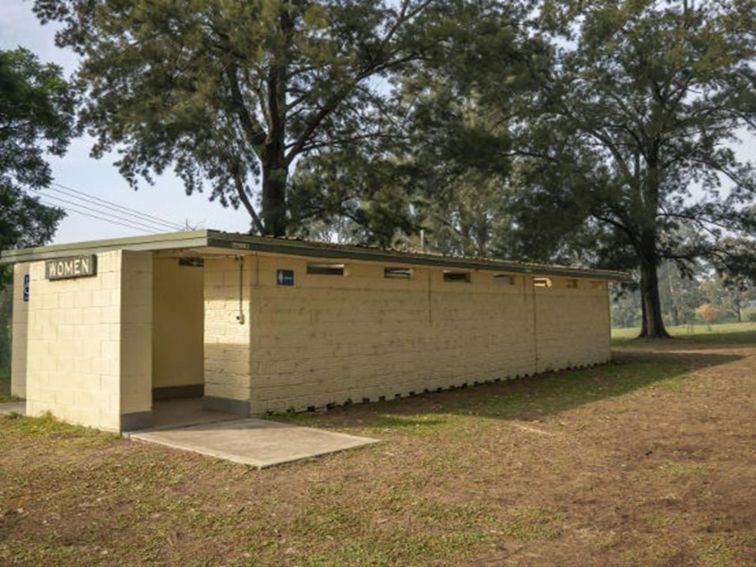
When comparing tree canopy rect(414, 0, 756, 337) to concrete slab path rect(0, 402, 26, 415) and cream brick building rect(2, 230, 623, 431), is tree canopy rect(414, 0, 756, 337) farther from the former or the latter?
concrete slab path rect(0, 402, 26, 415)

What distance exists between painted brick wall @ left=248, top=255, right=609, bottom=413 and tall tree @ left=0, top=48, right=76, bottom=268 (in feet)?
52.3

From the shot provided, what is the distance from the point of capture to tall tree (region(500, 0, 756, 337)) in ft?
84.9

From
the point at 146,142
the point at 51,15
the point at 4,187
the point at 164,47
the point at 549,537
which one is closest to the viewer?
the point at 549,537

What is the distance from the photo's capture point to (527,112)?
83.6 feet

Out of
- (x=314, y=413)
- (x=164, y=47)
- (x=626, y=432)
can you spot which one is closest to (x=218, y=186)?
(x=164, y=47)

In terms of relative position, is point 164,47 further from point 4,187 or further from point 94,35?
point 4,187

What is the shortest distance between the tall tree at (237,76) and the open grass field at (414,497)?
35.2 ft

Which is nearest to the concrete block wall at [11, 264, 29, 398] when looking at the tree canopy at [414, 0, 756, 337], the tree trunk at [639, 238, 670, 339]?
the tree canopy at [414, 0, 756, 337]

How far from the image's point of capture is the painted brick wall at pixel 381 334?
30.2ft

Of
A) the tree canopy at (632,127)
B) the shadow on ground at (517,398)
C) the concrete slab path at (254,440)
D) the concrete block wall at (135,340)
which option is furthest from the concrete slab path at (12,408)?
the tree canopy at (632,127)

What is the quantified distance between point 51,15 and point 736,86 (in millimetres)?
25779

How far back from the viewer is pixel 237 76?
774 inches

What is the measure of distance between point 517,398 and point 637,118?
21.8m

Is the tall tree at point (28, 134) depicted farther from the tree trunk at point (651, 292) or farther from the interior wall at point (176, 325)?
the tree trunk at point (651, 292)
